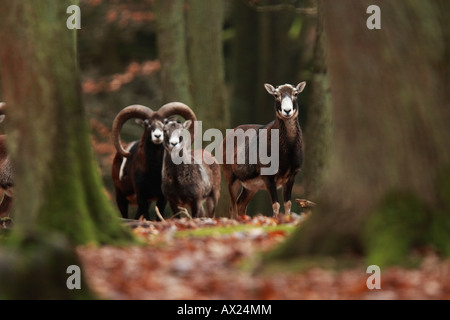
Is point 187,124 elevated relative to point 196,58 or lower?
lower

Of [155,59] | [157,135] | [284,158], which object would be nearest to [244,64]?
[155,59]

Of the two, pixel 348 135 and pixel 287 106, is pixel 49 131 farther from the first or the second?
pixel 287 106

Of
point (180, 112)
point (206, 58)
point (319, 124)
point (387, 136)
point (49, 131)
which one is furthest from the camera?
point (206, 58)

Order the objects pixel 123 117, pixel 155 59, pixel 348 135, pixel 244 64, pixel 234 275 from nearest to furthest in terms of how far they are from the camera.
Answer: pixel 234 275
pixel 348 135
pixel 123 117
pixel 244 64
pixel 155 59

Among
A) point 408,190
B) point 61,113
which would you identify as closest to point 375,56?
point 408,190

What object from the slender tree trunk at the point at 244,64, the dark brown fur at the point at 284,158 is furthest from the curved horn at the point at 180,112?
the slender tree trunk at the point at 244,64

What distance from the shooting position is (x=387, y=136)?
993cm

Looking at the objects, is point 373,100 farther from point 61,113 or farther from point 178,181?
point 178,181

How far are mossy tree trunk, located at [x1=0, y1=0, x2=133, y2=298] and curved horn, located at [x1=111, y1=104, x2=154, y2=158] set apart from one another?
6773 mm

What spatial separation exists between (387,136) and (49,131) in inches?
148

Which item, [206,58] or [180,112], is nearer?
[180,112]

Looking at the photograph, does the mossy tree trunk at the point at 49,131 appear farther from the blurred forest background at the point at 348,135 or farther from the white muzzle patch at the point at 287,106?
the white muzzle patch at the point at 287,106

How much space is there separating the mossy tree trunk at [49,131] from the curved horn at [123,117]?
6773 millimetres

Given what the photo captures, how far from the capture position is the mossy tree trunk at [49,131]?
37.4 ft
